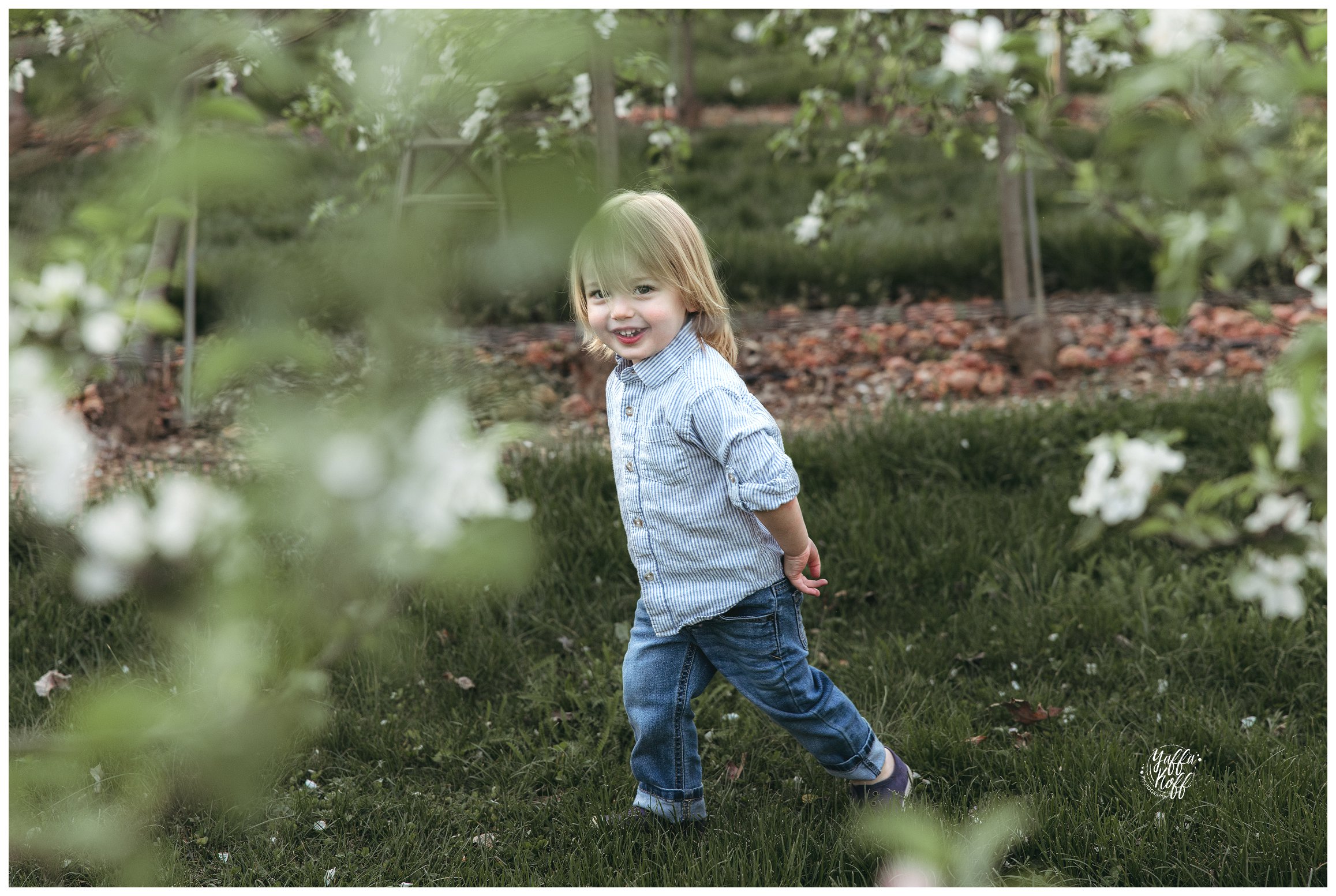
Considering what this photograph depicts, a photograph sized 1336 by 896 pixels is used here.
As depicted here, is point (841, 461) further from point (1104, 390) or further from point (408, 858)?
point (408, 858)

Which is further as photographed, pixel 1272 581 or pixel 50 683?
pixel 50 683

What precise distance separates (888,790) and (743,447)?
31.2 inches

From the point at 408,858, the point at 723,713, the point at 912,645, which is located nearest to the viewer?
the point at 408,858

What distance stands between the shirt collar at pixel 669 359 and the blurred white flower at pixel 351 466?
1.30 meters

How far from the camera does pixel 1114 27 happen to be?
97 cm

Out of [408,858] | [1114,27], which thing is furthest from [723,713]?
[1114,27]

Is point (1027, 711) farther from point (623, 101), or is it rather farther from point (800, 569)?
point (623, 101)

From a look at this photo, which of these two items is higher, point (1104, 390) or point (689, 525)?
point (689, 525)

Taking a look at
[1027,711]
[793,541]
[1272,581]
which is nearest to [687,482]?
[793,541]

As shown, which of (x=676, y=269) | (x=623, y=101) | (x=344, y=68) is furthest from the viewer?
(x=623, y=101)

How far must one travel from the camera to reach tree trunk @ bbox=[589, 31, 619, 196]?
0.58 metres

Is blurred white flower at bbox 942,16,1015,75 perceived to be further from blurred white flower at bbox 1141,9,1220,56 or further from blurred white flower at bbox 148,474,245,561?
Result: blurred white flower at bbox 148,474,245,561

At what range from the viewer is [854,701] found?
2537mm

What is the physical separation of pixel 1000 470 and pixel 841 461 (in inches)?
19.7
